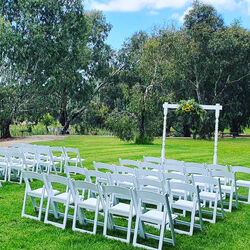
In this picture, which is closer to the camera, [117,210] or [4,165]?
[117,210]

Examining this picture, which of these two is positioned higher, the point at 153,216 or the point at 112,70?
the point at 112,70

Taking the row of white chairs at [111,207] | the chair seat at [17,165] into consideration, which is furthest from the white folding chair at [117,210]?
the chair seat at [17,165]

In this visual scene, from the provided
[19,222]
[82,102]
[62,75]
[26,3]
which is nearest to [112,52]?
[82,102]

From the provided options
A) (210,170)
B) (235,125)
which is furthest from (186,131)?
(210,170)

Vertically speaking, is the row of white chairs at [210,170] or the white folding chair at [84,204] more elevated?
the row of white chairs at [210,170]

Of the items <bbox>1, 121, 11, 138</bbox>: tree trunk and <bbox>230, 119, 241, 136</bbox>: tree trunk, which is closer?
<bbox>1, 121, 11, 138</bbox>: tree trunk

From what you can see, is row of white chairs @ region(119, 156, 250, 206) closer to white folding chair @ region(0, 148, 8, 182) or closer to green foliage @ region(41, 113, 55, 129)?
white folding chair @ region(0, 148, 8, 182)

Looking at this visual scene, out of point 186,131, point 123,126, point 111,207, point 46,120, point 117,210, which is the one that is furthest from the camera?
point 186,131

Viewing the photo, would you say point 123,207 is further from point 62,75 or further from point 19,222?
point 62,75

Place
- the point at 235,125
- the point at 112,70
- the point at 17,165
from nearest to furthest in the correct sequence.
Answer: the point at 17,165, the point at 235,125, the point at 112,70

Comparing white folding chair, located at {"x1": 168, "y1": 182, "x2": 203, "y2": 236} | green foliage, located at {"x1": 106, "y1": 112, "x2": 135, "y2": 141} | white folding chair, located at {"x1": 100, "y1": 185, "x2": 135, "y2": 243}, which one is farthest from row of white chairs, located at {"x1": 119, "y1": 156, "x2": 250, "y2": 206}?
green foliage, located at {"x1": 106, "y1": 112, "x2": 135, "y2": 141}

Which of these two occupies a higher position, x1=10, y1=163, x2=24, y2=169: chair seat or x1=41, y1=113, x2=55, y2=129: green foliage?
x1=41, y1=113, x2=55, y2=129: green foliage

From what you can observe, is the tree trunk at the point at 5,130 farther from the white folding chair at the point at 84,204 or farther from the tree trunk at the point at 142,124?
the white folding chair at the point at 84,204

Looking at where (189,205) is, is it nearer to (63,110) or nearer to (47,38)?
(47,38)
